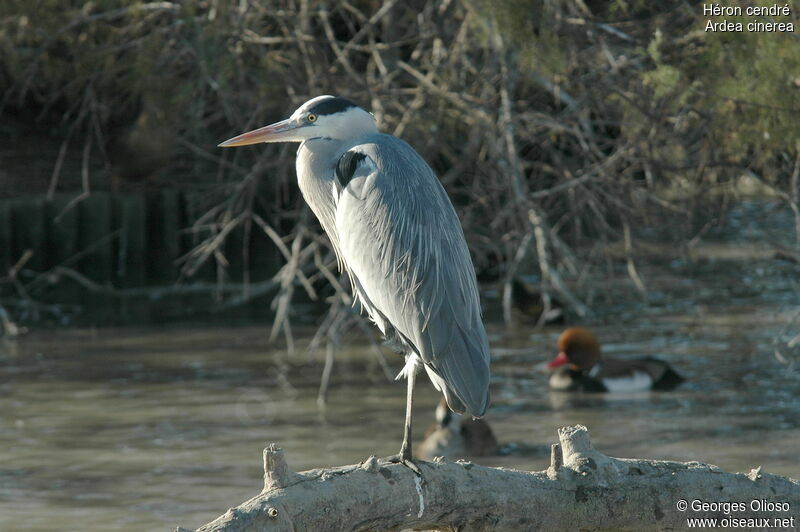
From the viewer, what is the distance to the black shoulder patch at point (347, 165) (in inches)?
168

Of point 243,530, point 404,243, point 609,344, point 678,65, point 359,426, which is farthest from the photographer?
point 609,344

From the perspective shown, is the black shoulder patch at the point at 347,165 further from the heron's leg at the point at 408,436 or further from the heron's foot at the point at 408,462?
the heron's foot at the point at 408,462

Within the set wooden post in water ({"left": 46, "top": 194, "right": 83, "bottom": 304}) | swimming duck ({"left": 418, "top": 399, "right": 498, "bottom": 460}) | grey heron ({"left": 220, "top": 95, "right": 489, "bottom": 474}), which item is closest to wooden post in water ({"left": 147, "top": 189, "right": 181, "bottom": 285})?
wooden post in water ({"left": 46, "top": 194, "right": 83, "bottom": 304})

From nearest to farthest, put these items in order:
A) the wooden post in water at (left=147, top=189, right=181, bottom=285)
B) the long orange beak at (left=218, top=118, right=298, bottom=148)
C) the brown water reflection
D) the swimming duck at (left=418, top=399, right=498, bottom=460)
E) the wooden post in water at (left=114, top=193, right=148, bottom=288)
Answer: the long orange beak at (left=218, top=118, right=298, bottom=148) < the brown water reflection < the swimming duck at (left=418, top=399, right=498, bottom=460) < the wooden post in water at (left=114, top=193, right=148, bottom=288) < the wooden post in water at (left=147, top=189, right=181, bottom=285)

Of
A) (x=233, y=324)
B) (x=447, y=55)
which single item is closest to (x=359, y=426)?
(x=447, y=55)

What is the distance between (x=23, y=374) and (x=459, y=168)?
3803 mm

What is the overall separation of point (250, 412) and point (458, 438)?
1.84 m

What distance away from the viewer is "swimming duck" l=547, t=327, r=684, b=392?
8.89 meters

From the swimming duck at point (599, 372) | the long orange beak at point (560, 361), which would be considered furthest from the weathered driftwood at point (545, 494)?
the long orange beak at point (560, 361)

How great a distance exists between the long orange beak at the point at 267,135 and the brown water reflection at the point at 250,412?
2.71m

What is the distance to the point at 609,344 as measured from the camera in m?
10.4

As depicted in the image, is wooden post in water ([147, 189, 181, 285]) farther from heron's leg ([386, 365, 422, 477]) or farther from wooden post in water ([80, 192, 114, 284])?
heron's leg ([386, 365, 422, 477])

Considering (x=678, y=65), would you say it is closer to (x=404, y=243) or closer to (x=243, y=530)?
(x=404, y=243)

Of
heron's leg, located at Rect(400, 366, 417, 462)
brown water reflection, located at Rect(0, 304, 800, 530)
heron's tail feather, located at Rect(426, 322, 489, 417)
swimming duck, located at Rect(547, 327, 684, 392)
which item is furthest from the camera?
swimming duck, located at Rect(547, 327, 684, 392)
